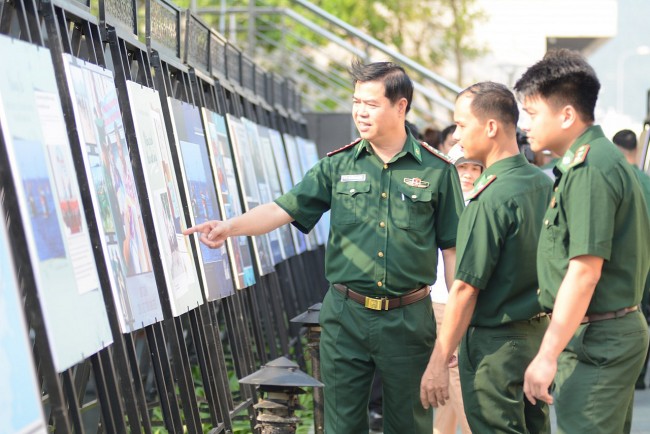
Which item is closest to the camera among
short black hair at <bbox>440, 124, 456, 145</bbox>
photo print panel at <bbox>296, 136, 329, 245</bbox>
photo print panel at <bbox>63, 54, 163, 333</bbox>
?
photo print panel at <bbox>63, 54, 163, 333</bbox>

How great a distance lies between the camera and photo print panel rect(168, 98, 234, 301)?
668cm

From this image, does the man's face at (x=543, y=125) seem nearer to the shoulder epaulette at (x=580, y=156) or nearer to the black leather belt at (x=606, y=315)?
the shoulder epaulette at (x=580, y=156)

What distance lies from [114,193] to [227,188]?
2.98m

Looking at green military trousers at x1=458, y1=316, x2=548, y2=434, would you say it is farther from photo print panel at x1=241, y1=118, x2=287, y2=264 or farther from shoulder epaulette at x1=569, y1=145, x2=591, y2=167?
photo print panel at x1=241, y1=118, x2=287, y2=264

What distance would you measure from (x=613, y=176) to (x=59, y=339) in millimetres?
1962

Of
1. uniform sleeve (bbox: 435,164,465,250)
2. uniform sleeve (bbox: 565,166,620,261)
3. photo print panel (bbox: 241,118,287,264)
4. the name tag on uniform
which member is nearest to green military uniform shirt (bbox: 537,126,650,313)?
uniform sleeve (bbox: 565,166,620,261)

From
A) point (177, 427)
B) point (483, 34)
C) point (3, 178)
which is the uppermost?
point (483, 34)

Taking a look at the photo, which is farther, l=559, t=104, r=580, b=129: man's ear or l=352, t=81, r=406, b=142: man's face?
l=352, t=81, r=406, b=142: man's face

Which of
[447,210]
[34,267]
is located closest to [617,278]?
[447,210]

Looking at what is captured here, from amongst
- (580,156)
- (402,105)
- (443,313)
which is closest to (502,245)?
(580,156)

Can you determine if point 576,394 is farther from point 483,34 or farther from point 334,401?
point 483,34

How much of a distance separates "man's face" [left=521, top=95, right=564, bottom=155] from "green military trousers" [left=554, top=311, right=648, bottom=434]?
2.24 feet

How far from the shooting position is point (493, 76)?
4359 centimetres

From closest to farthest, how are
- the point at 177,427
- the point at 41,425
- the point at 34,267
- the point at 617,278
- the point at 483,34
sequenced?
1. the point at 41,425
2. the point at 34,267
3. the point at 617,278
4. the point at 177,427
5. the point at 483,34
